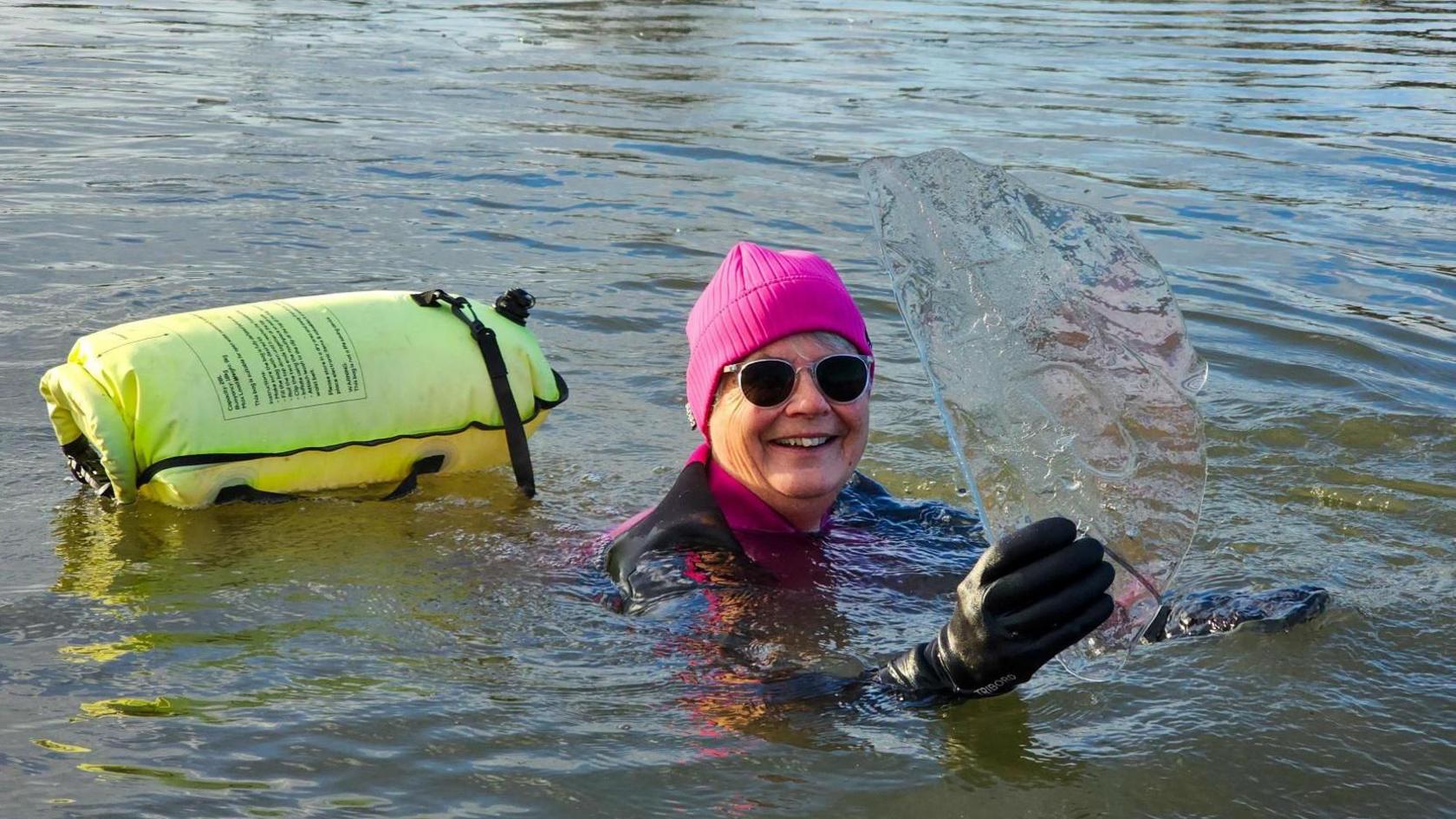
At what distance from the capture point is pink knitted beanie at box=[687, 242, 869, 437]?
396 centimetres

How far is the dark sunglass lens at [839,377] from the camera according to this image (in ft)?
12.9

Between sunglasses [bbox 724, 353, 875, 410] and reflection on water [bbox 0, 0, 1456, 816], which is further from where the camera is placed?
sunglasses [bbox 724, 353, 875, 410]

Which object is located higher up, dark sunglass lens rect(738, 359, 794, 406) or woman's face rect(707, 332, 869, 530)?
dark sunglass lens rect(738, 359, 794, 406)

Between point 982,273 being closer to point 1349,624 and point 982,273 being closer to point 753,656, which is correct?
point 753,656

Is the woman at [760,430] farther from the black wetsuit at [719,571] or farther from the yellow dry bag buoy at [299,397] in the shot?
the yellow dry bag buoy at [299,397]

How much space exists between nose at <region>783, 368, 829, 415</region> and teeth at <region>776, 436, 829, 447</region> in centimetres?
8

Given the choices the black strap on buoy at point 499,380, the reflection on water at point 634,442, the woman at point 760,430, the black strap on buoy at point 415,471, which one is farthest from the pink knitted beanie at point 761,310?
the black strap on buoy at point 415,471

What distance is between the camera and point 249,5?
1750 centimetres

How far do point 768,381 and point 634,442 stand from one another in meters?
2.08

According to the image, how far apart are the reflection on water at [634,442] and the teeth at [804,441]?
→ 1.42 feet

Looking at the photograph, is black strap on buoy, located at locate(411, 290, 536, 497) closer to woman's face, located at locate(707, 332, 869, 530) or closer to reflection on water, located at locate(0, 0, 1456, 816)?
reflection on water, located at locate(0, 0, 1456, 816)

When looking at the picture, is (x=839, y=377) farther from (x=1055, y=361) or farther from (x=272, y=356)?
(x=272, y=356)

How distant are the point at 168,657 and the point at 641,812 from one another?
4.45 feet

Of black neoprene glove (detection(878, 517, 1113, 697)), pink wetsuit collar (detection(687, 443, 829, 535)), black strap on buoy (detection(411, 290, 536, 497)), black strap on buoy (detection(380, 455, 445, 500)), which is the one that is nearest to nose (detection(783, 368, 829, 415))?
pink wetsuit collar (detection(687, 443, 829, 535))
